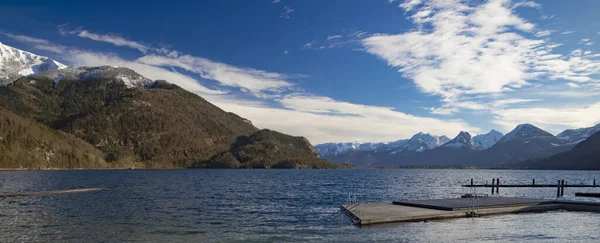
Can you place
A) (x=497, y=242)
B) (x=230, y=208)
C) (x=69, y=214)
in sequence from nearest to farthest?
1. (x=497, y=242)
2. (x=69, y=214)
3. (x=230, y=208)

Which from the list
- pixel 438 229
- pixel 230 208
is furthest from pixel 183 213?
pixel 438 229

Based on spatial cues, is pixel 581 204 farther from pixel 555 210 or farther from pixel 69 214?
pixel 69 214

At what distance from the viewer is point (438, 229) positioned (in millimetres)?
46406

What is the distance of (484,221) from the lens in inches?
2089

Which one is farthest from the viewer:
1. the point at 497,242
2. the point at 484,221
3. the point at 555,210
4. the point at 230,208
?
the point at 230,208

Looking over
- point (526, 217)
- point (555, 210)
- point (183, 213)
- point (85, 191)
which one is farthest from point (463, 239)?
point (85, 191)

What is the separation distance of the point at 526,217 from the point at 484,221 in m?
8.50

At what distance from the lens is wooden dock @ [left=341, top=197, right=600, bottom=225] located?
170ft

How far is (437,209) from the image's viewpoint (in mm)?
59281

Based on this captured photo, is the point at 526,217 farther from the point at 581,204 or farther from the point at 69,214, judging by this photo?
the point at 69,214

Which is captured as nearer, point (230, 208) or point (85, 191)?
point (230, 208)

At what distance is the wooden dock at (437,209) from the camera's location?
170 feet

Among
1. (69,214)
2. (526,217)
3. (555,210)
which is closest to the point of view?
(526,217)

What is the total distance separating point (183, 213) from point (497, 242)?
4152 centimetres
